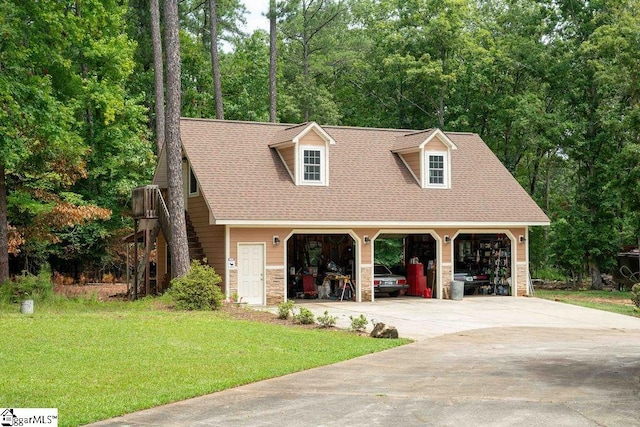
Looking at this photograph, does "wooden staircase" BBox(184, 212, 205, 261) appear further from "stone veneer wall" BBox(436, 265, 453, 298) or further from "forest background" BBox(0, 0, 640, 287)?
"stone veneer wall" BBox(436, 265, 453, 298)

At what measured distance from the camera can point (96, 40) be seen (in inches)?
1335

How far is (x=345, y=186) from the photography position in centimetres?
2861

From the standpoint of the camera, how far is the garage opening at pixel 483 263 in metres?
30.3

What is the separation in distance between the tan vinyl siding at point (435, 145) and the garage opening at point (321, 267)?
453 centimetres

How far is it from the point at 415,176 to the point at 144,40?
17.7 m

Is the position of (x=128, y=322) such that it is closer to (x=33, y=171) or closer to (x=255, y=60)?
(x=33, y=171)

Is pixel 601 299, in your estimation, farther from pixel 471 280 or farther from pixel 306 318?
pixel 306 318

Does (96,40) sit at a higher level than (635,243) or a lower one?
higher

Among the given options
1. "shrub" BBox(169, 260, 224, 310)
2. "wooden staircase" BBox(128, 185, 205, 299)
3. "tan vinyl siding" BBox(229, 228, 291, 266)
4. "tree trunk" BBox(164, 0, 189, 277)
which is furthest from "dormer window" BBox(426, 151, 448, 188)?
"shrub" BBox(169, 260, 224, 310)

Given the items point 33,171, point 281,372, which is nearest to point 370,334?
point 281,372

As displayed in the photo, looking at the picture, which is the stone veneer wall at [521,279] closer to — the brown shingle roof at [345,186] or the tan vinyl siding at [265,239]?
the brown shingle roof at [345,186]

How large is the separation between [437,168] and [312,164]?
5.25 meters

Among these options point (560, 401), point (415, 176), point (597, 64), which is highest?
point (597, 64)

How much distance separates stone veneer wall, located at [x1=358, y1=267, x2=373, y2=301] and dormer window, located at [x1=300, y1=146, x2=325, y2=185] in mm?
3488
